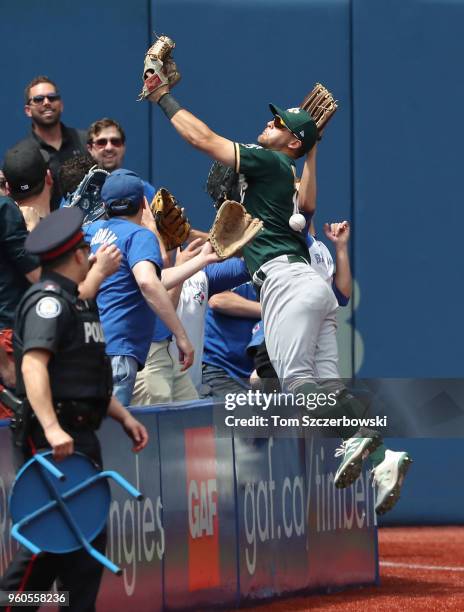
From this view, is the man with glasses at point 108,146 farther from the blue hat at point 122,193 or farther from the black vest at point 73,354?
the black vest at point 73,354

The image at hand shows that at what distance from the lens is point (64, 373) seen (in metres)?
4.66

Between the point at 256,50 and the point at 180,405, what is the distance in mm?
4026

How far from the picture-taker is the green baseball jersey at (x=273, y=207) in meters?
6.51

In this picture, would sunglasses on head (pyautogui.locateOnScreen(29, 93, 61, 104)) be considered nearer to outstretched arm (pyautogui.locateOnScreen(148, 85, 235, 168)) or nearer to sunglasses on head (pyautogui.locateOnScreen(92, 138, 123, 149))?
sunglasses on head (pyautogui.locateOnScreen(92, 138, 123, 149))

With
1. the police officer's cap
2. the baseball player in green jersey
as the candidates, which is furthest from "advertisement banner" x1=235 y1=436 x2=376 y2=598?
the police officer's cap

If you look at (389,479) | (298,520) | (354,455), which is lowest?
(298,520)

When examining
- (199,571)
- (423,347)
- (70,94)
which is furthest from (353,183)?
(199,571)

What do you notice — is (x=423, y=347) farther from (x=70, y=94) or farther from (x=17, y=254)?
(x=17, y=254)

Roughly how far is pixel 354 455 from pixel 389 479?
194mm

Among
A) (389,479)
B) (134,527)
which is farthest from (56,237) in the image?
(389,479)

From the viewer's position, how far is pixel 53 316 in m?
4.56

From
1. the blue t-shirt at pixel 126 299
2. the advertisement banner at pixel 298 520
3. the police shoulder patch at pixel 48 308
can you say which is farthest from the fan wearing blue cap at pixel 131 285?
the police shoulder patch at pixel 48 308

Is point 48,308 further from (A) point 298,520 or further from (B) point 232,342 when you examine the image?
(B) point 232,342

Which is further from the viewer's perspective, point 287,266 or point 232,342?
point 232,342
